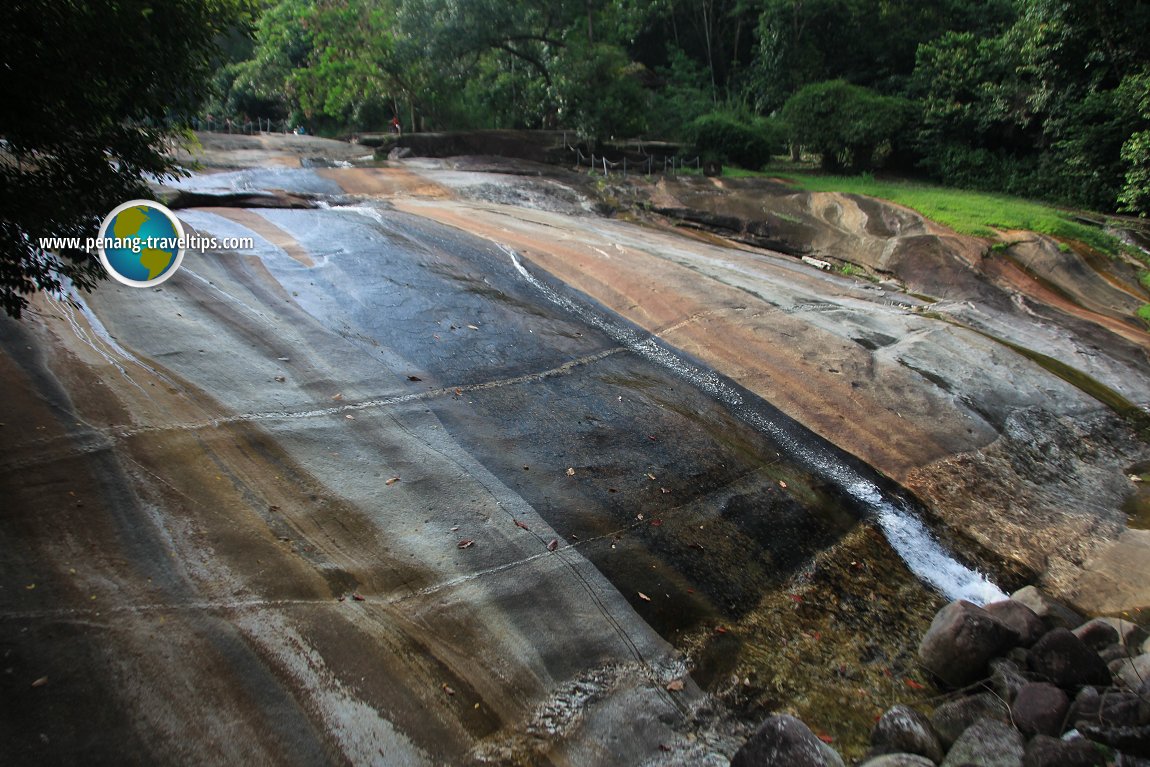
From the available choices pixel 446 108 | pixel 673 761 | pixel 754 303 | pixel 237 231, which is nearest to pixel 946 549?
pixel 673 761

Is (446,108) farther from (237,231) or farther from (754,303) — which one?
(754,303)

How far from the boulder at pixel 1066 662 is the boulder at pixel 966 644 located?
0.23m

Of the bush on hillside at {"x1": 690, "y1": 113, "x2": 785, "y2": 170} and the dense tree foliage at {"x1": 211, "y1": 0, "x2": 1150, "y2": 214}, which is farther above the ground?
the dense tree foliage at {"x1": 211, "y1": 0, "x2": 1150, "y2": 214}

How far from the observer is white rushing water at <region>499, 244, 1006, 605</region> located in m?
6.50

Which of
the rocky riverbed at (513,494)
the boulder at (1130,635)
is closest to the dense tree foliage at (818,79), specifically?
the rocky riverbed at (513,494)

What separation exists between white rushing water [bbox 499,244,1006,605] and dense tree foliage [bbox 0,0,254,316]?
5775 millimetres

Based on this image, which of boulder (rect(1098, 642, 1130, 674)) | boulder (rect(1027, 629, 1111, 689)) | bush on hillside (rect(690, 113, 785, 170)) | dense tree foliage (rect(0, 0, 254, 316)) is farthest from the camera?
bush on hillside (rect(690, 113, 785, 170))

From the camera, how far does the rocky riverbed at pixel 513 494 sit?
14.1 feet

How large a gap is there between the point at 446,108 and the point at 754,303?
16.6 metres

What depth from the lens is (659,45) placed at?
31625mm

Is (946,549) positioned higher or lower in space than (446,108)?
lower

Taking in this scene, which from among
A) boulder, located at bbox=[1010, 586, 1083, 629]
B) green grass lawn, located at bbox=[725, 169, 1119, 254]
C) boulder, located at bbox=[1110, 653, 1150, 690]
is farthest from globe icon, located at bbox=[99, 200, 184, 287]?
green grass lawn, located at bbox=[725, 169, 1119, 254]

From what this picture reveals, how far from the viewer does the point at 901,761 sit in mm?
4180

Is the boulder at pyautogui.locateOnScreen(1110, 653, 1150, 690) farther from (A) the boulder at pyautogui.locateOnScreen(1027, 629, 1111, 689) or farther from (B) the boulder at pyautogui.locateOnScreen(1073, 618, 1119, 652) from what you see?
(B) the boulder at pyautogui.locateOnScreen(1073, 618, 1119, 652)
